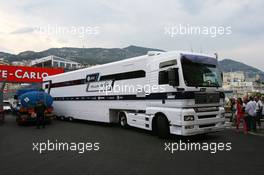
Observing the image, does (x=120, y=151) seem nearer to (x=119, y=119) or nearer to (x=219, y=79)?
(x=219, y=79)

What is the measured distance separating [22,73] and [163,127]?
22.3 meters

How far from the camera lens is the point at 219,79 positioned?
1092 cm

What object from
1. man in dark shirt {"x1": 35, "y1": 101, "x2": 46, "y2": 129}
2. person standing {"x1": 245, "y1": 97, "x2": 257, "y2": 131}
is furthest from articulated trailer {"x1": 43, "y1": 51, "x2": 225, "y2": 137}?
man in dark shirt {"x1": 35, "y1": 101, "x2": 46, "y2": 129}

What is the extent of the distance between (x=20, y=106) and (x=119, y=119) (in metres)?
7.12

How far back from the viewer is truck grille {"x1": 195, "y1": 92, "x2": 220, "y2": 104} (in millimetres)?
10023

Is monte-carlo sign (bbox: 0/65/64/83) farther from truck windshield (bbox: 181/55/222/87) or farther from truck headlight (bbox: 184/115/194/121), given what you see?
truck headlight (bbox: 184/115/194/121)

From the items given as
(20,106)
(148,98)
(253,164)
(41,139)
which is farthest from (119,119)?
(253,164)

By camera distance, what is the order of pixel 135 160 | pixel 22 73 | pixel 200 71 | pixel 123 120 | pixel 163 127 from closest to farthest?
pixel 135 160 → pixel 200 71 → pixel 163 127 → pixel 123 120 → pixel 22 73

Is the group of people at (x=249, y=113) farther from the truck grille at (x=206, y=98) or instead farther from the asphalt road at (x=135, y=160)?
the truck grille at (x=206, y=98)

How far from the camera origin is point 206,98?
33.6 ft

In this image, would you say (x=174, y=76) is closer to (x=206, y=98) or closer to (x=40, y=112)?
(x=206, y=98)

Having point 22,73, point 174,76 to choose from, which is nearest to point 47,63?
point 22,73

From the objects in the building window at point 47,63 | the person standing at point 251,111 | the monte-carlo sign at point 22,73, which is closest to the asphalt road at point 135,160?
the person standing at point 251,111

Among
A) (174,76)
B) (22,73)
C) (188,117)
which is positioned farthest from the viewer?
(22,73)
